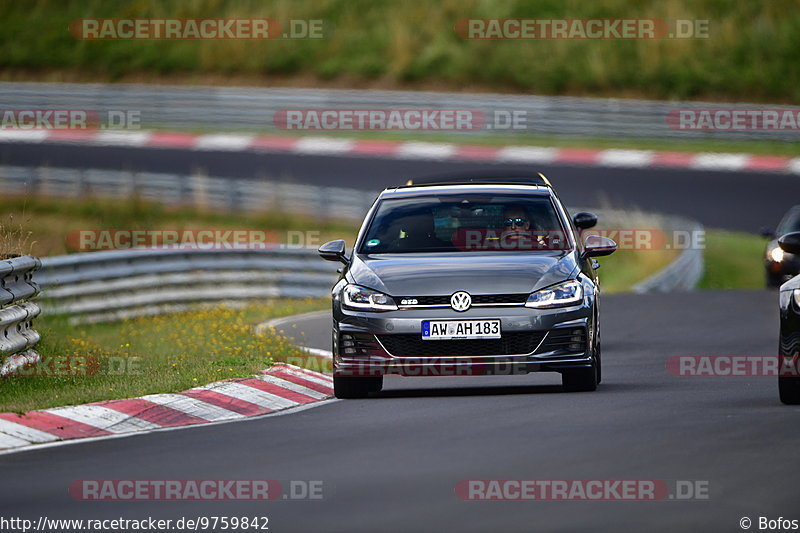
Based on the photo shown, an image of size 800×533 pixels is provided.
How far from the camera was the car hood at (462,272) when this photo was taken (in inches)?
468

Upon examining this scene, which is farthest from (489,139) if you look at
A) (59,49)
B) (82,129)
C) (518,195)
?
(518,195)

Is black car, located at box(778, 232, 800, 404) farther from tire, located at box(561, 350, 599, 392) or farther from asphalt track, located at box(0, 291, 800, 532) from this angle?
tire, located at box(561, 350, 599, 392)

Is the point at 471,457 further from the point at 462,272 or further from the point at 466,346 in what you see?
the point at 462,272

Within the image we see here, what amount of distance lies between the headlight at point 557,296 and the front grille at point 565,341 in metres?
0.19

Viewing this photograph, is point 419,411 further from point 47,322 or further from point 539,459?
point 47,322

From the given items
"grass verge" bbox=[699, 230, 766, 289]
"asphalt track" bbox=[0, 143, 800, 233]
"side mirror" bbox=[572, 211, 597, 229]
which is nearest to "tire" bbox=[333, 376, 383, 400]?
"side mirror" bbox=[572, 211, 597, 229]

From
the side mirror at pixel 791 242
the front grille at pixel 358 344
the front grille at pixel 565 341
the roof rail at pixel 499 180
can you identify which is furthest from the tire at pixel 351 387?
the side mirror at pixel 791 242

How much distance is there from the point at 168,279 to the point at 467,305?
10.8m

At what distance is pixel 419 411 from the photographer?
11.3 meters

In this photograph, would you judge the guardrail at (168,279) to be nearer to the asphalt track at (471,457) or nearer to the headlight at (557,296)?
the asphalt track at (471,457)

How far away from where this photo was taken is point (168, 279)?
22.0 metres

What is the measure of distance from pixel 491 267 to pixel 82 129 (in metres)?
28.0

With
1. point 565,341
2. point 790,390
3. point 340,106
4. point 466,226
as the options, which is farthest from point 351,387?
point 340,106

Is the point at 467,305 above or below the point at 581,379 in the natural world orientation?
above
